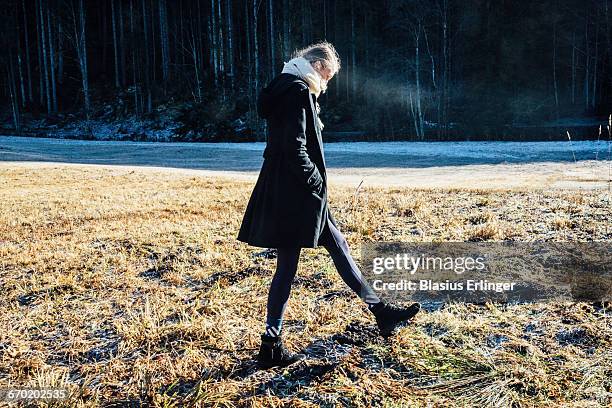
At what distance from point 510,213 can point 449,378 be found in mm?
4516

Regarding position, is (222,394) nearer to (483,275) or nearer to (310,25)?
(483,275)

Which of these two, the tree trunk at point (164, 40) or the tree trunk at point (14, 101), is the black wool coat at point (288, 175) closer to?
the tree trunk at point (14, 101)

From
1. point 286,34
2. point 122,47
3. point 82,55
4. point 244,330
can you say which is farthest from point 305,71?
point 122,47

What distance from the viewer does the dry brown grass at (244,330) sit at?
2908 mm

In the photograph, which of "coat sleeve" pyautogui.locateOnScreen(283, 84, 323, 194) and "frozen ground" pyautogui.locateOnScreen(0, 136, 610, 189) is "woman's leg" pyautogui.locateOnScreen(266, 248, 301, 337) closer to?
"coat sleeve" pyautogui.locateOnScreen(283, 84, 323, 194)

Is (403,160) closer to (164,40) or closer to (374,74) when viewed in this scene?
(374,74)

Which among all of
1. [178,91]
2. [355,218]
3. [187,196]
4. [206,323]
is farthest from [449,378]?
[178,91]

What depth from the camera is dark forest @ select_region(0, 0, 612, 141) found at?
27.8m

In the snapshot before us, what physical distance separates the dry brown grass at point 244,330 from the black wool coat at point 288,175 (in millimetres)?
794

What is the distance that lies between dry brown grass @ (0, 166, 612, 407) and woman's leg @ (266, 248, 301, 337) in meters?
0.27

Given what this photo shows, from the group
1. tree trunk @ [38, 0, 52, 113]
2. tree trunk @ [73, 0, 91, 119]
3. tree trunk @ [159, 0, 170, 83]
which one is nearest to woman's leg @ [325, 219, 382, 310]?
tree trunk @ [73, 0, 91, 119]

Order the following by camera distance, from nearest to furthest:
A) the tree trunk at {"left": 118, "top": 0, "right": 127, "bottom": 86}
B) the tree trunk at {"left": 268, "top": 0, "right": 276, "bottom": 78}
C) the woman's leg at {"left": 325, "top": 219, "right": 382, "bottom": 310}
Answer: the woman's leg at {"left": 325, "top": 219, "right": 382, "bottom": 310}
the tree trunk at {"left": 268, "top": 0, "right": 276, "bottom": 78}
the tree trunk at {"left": 118, "top": 0, "right": 127, "bottom": 86}

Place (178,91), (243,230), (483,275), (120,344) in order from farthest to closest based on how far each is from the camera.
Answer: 1. (178,91)
2. (483,275)
3. (120,344)
4. (243,230)

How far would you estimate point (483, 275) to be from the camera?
470 centimetres
